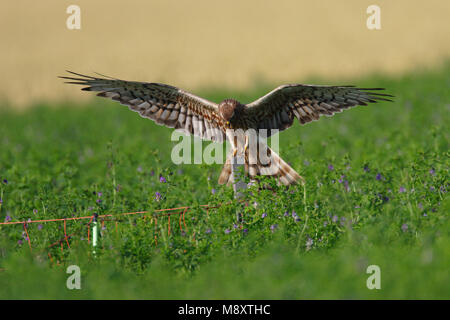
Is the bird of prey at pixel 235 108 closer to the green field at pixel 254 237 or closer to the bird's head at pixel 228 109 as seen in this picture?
the bird's head at pixel 228 109

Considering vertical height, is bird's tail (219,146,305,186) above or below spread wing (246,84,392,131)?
below

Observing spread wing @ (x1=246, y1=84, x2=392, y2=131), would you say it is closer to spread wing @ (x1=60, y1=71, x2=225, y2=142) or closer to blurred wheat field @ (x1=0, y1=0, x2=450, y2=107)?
spread wing @ (x1=60, y1=71, x2=225, y2=142)

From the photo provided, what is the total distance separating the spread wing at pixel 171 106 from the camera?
7648mm

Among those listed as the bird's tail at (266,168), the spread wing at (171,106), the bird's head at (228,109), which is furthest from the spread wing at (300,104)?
the spread wing at (171,106)

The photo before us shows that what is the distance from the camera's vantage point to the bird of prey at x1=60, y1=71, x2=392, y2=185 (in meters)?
7.37

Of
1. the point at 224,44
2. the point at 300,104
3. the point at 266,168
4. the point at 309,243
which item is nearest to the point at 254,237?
the point at 309,243

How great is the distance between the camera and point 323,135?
465 inches

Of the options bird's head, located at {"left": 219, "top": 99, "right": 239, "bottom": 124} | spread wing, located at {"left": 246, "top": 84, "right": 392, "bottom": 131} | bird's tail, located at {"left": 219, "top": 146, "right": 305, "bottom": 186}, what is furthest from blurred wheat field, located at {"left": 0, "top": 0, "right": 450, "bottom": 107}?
bird's head, located at {"left": 219, "top": 99, "right": 239, "bottom": 124}

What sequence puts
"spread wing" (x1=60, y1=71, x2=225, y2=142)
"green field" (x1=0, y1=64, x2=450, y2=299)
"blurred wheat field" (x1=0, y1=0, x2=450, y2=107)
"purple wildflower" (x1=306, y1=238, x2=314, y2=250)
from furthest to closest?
"blurred wheat field" (x1=0, y1=0, x2=450, y2=107), "spread wing" (x1=60, y1=71, x2=225, y2=142), "purple wildflower" (x1=306, y1=238, x2=314, y2=250), "green field" (x1=0, y1=64, x2=450, y2=299)

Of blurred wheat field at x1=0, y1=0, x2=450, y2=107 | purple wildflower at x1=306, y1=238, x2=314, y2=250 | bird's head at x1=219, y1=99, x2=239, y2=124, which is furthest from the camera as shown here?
blurred wheat field at x1=0, y1=0, x2=450, y2=107

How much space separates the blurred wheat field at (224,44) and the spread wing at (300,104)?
40.6ft

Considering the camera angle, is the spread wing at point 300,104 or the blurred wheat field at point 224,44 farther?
the blurred wheat field at point 224,44

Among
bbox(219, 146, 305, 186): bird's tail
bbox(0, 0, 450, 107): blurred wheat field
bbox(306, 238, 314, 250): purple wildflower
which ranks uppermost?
bbox(0, 0, 450, 107): blurred wheat field

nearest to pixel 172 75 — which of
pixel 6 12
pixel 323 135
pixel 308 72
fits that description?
pixel 308 72
